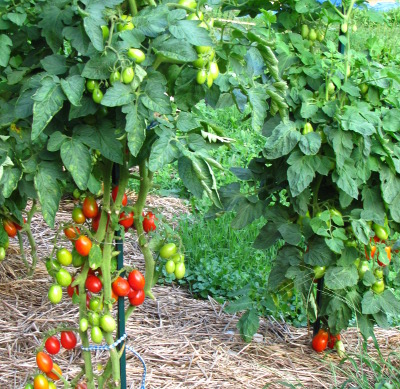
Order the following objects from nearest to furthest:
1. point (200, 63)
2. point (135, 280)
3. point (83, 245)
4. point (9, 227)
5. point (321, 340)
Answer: point (200, 63), point (83, 245), point (135, 280), point (9, 227), point (321, 340)

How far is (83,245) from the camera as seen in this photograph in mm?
1649

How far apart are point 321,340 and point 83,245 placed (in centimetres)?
123

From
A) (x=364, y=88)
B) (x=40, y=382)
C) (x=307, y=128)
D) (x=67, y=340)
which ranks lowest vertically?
(x=40, y=382)

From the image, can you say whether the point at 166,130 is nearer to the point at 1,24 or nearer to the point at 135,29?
the point at 135,29

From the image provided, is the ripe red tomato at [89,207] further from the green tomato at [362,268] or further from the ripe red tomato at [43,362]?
the green tomato at [362,268]

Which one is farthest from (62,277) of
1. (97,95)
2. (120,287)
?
(97,95)

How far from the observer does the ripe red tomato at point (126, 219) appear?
1.76 meters

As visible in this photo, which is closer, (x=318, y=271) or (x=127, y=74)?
(x=127, y=74)

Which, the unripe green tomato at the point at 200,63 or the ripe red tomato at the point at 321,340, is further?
the ripe red tomato at the point at 321,340

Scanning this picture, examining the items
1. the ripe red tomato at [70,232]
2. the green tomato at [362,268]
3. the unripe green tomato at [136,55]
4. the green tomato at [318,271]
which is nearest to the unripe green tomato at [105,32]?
the unripe green tomato at [136,55]

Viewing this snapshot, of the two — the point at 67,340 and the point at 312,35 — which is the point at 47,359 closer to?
the point at 67,340

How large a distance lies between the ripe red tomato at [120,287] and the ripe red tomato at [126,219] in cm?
16

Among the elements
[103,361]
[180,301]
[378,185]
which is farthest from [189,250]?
[378,185]

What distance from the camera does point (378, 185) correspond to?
231 centimetres
